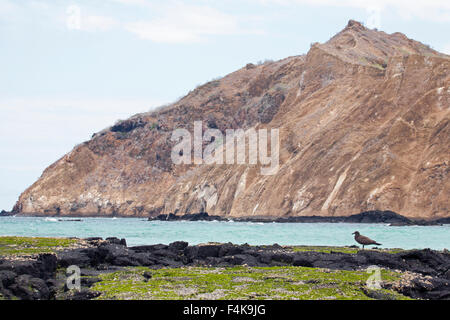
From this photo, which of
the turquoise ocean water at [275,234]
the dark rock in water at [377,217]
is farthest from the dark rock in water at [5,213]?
the dark rock in water at [377,217]

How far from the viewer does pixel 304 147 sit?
400 ft

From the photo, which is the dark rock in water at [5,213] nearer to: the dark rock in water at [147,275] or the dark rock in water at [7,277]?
the dark rock in water at [147,275]

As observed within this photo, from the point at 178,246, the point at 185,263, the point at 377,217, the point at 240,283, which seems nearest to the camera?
the point at 240,283

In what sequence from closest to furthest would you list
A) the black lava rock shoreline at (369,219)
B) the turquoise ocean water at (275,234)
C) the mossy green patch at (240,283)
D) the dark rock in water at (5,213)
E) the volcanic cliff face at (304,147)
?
the mossy green patch at (240,283) < the turquoise ocean water at (275,234) < the black lava rock shoreline at (369,219) < the volcanic cliff face at (304,147) < the dark rock in water at (5,213)

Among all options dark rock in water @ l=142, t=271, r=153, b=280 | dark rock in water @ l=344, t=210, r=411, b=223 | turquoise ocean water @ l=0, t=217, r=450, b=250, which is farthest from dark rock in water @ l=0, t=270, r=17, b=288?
dark rock in water @ l=344, t=210, r=411, b=223

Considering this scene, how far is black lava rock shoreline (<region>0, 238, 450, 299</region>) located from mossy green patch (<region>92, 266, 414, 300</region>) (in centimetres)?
101

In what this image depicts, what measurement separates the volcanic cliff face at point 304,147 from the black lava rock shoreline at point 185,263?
7198 cm

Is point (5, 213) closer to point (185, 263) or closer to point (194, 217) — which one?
point (194, 217)

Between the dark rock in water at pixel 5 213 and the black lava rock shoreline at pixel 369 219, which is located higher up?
the black lava rock shoreline at pixel 369 219

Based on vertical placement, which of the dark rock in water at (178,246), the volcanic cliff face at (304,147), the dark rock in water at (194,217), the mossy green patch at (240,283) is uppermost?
the volcanic cliff face at (304,147)

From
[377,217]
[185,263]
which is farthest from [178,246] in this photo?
[377,217]

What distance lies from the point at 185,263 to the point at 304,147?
9264cm

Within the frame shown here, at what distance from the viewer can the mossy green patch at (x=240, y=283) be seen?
20.7 meters
